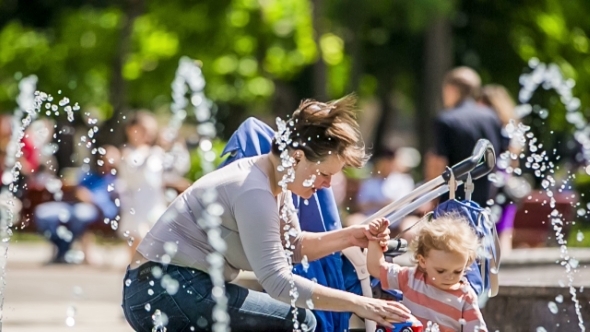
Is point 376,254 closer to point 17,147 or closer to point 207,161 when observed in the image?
point 17,147

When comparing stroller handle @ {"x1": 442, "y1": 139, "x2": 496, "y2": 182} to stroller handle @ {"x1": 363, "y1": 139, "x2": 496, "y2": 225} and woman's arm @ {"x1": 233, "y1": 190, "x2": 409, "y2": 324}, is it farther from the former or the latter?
woman's arm @ {"x1": 233, "y1": 190, "x2": 409, "y2": 324}

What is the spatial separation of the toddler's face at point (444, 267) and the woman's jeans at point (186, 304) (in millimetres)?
545

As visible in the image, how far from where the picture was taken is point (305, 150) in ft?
17.1

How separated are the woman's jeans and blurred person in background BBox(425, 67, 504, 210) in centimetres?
348

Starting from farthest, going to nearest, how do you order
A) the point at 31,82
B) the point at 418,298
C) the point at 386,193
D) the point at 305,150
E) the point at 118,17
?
the point at 118,17 < the point at 31,82 < the point at 386,193 < the point at 418,298 < the point at 305,150

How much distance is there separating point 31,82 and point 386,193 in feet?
47.5

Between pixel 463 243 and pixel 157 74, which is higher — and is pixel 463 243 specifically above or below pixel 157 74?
below

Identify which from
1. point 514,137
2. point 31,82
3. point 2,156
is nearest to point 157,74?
point 31,82

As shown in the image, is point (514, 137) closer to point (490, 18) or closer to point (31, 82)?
point (490, 18)

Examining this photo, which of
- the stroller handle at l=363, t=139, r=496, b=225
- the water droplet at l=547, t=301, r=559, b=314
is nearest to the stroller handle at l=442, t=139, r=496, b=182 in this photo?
the stroller handle at l=363, t=139, r=496, b=225

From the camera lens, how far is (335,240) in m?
5.62

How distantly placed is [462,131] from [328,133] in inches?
150

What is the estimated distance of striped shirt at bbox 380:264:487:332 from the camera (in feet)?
18.0

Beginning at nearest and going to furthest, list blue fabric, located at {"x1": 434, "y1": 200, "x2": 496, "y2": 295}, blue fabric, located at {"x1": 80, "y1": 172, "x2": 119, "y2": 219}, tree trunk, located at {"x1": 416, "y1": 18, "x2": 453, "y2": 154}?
blue fabric, located at {"x1": 434, "y1": 200, "x2": 496, "y2": 295} < blue fabric, located at {"x1": 80, "y1": 172, "x2": 119, "y2": 219} < tree trunk, located at {"x1": 416, "y1": 18, "x2": 453, "y2": 154}
